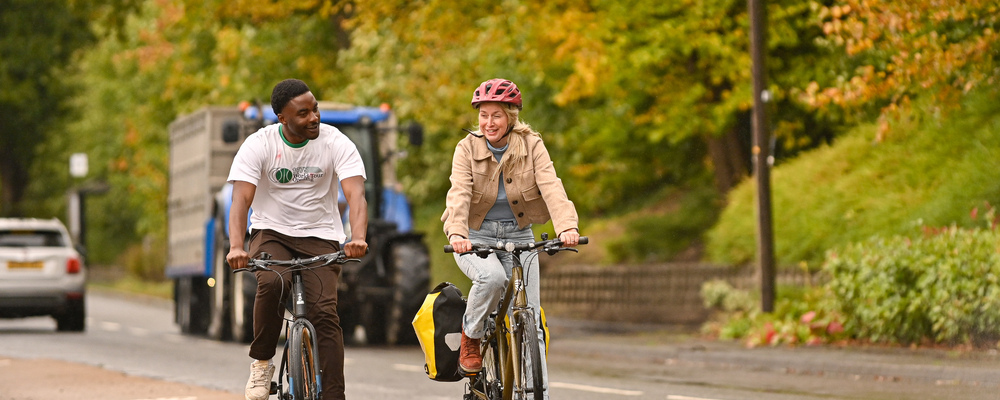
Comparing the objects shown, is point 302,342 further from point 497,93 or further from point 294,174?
point 497,93

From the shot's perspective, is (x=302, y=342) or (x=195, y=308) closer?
(x=302, y=342)

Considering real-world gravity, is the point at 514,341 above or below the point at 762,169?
below

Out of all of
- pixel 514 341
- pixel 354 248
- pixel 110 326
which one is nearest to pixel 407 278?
pixel 110 326

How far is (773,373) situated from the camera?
1298 cm

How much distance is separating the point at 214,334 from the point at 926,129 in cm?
883

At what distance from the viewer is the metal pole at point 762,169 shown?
15969 millimetres

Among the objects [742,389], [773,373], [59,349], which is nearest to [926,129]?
[773,373]

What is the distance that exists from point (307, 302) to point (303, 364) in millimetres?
303

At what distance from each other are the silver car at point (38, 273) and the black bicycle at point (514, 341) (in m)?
13.3

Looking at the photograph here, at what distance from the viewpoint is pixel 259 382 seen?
716 centimetres

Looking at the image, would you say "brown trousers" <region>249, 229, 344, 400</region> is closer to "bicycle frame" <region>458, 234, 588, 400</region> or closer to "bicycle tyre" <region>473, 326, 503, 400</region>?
"bicycle frame" <region>458, 234, 588, 400</region>

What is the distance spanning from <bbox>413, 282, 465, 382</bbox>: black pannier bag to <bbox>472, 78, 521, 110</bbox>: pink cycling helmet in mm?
1045

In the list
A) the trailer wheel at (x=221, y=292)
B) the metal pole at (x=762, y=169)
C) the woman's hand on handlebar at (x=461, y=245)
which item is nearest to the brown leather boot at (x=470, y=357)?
the woman's hand on handlebar at (x=461, y=245)

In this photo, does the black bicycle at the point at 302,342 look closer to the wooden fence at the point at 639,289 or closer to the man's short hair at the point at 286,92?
the man's short hair at the point at 286,92
